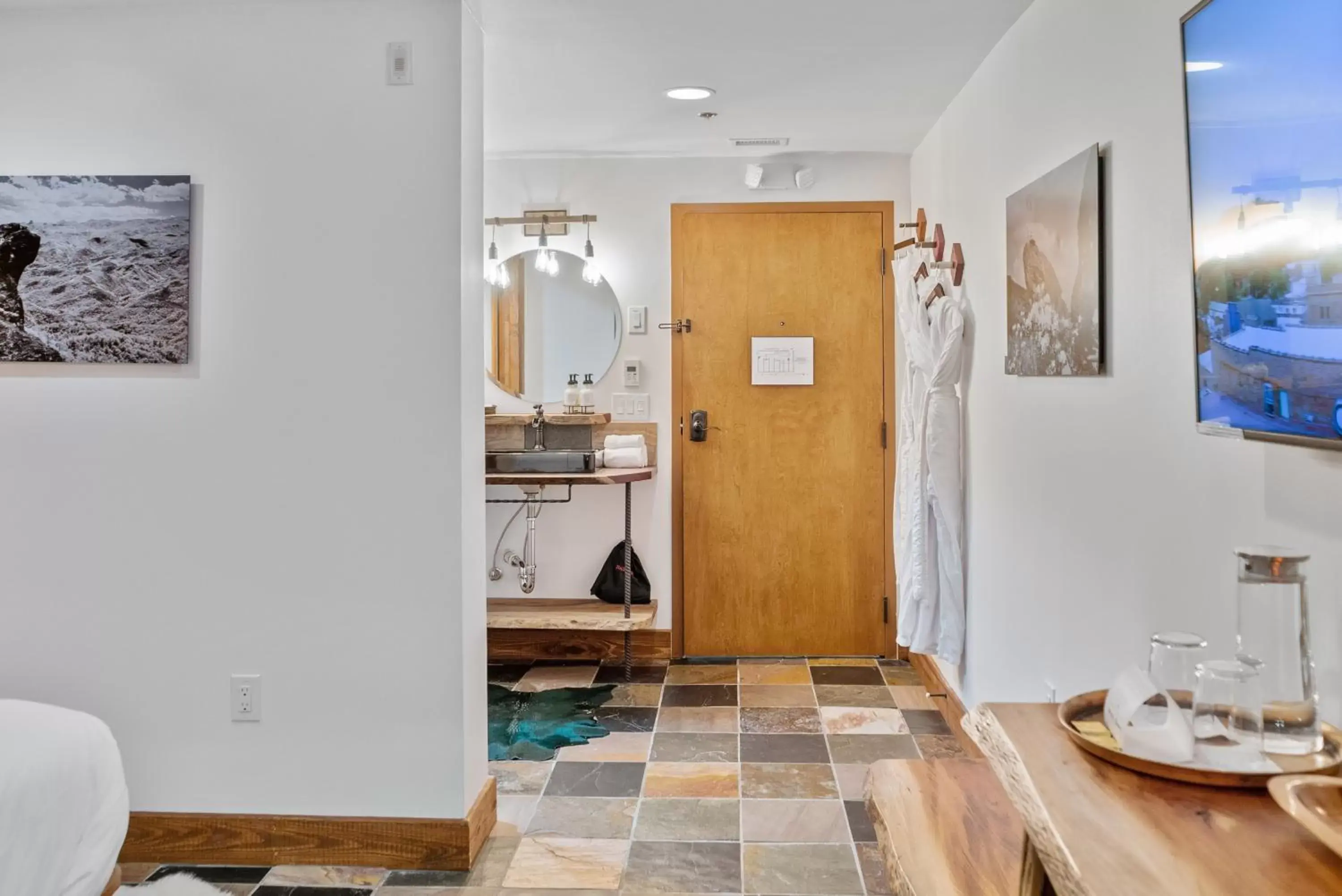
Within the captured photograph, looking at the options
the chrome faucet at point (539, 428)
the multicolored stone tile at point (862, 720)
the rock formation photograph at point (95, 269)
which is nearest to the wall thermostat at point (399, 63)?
the rock formation photograph at point (95, 269)

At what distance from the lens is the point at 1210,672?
1.14 metres

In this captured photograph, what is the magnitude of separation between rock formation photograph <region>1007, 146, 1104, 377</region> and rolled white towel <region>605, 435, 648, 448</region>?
1.81 metres

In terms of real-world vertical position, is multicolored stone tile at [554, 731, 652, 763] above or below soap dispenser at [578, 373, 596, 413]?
below

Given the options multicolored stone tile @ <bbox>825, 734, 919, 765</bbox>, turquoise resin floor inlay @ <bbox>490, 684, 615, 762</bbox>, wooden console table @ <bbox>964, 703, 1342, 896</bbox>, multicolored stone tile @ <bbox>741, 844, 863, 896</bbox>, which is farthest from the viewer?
turquoise resin floor inlay @ <bbox>490, 684, 615, 762</bbox>

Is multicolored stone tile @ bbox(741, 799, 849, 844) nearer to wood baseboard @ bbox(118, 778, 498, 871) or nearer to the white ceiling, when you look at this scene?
wood baseboard @ bbox(118, 778, 498, 871)

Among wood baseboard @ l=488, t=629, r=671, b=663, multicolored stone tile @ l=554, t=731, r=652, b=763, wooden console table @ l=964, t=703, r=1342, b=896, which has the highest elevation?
wooden console table @ l=964, t=703, r=1342, b=896

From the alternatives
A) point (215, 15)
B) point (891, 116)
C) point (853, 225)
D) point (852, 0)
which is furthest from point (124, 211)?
point (853, 225)

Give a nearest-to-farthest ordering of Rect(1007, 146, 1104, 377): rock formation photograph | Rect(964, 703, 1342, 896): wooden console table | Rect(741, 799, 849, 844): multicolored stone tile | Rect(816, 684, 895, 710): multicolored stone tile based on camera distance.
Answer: Rect(964, 703, 1342, 896): wooden console table < Rect(1007, 146, 1104, 377): rock formation photograph < Rect(741, 799, 849, 844): multicolored stone tile < Rect(816, 684, 895, 710): multicolored stone tile

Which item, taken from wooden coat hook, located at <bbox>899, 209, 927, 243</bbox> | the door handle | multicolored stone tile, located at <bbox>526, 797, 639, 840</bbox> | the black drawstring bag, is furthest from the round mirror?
multicolored stone tile, located at <bbox>526, 797, 639, 840</bbox>

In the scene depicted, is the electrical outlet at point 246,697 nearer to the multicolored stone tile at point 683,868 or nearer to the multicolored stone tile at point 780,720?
the multicolored stone tile at point 683,868

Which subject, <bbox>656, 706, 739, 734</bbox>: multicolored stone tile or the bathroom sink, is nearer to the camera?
<bbox>656, 706, 739, 734</bbox>: multicolored stone tile

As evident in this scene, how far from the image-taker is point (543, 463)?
4.03 meters

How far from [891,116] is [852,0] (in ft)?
3.99

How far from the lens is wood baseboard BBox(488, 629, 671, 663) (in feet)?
14.5
